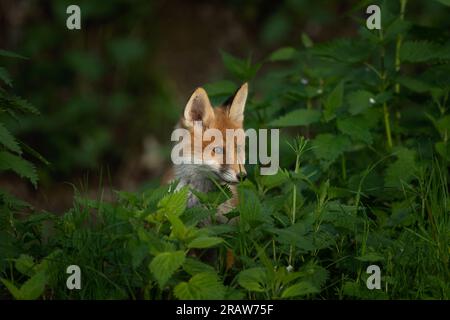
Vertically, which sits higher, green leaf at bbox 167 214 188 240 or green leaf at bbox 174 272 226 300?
green leaf at bbox 167 214 188 240

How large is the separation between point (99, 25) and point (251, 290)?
7.13m

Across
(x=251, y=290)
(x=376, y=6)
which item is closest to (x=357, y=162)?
(x=376, y=6)

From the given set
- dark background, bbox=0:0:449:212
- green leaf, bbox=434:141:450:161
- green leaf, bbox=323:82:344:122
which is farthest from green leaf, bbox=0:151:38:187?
dark background, bbox=0:0:449:212

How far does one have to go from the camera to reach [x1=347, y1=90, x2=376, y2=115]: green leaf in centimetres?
581

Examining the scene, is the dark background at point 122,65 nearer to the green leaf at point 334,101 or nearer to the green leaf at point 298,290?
the green leaf at point 334,101

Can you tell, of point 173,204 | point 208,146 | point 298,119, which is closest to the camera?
point 173,204

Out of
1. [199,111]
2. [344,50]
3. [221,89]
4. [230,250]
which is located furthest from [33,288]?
[344,50]

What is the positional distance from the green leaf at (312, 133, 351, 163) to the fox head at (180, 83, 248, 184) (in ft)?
1.76

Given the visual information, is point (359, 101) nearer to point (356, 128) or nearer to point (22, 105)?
point (356, 128)

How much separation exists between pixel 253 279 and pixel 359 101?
91.9 inches

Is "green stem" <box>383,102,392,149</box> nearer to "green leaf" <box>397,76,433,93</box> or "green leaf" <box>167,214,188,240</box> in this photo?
"green leaf" <box>397,76,433,93</box>

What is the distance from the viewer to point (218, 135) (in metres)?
5.46

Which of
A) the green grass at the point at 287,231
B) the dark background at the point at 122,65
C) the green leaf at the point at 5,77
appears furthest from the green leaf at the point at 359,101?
the dark background at the point at 122,65

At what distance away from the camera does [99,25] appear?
411 inches
